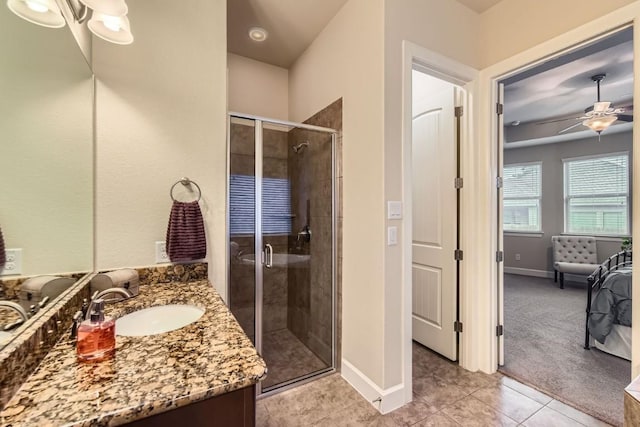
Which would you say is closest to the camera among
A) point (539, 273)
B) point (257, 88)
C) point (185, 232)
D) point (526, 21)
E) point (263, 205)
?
point (185, 232)

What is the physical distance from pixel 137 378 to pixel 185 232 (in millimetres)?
977

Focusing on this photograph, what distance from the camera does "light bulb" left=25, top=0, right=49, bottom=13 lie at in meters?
0.93

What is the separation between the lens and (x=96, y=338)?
0.83 metres

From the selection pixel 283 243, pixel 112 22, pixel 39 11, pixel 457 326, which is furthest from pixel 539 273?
pixel 39 11

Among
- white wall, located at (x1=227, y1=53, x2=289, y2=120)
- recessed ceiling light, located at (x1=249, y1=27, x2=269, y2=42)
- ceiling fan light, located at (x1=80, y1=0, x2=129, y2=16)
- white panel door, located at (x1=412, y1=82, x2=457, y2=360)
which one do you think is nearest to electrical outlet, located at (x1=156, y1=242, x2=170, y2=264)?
ceiling fan light, located at (x1=80, y1=0, x2=129, y2=16)

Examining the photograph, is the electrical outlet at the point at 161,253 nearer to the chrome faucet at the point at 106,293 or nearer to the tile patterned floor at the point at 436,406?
the chrome faucet at the point at 106,293

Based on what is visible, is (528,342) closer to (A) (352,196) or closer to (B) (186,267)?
(A) (352,196)

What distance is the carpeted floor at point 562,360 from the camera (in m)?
1.94

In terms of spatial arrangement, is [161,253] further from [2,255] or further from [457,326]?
[457,326]

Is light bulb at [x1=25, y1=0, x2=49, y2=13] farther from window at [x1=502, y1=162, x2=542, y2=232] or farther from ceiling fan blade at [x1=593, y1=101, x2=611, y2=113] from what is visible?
window at [x1=502, y1=162, x2=542, y2=232]

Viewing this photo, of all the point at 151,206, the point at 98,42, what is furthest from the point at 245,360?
the point at 98,42

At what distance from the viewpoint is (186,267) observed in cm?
A: 169

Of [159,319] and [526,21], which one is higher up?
[526,21]

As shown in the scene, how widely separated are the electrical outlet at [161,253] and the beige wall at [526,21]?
2.66 metres
